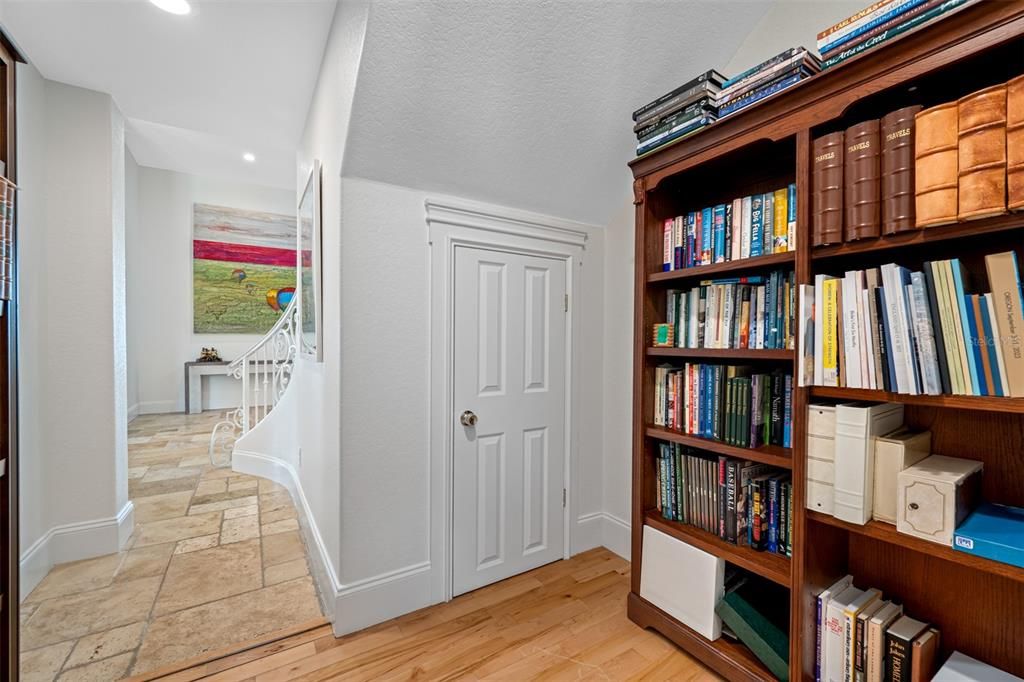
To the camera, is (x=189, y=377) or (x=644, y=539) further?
(x=189, y=377)

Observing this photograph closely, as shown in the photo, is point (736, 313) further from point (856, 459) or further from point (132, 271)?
point (132, 271)

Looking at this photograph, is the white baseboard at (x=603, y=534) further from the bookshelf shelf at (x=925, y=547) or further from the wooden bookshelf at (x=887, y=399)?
the bookshelf shelf at (x=925, y=547)

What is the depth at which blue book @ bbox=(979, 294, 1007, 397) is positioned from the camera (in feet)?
3.14

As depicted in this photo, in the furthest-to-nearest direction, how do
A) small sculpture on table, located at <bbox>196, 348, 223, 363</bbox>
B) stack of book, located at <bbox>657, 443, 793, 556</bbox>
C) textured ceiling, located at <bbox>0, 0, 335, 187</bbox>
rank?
small sculpture on table, located at <bbox>196, 348, 223, 363</bbox> < textured ceiling, located at <bbox>0, 0, 335, 187</bbox> < stack of book, located at <bbox>657, 443, 793, 556</bbox>

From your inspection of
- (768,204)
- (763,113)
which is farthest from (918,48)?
(768,204)

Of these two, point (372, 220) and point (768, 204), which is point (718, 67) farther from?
point (372, 220)

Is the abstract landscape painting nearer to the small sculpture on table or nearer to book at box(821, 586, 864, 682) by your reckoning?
the small sculpture on table

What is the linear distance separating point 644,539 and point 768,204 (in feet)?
4.66

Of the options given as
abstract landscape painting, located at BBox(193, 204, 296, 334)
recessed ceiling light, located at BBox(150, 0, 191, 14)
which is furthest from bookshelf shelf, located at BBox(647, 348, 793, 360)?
abstract landscape painting, located at BBox(193, 204, 296, 334)

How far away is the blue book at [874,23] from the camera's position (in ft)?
3.48

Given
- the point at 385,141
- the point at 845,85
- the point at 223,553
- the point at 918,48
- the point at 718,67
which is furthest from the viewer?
the point at 223,553

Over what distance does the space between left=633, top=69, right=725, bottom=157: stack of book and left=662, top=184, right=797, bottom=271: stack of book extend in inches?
12.4

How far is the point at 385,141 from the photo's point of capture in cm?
172

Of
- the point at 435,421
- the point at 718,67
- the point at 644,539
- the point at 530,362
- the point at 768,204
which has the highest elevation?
the point at 718,67
